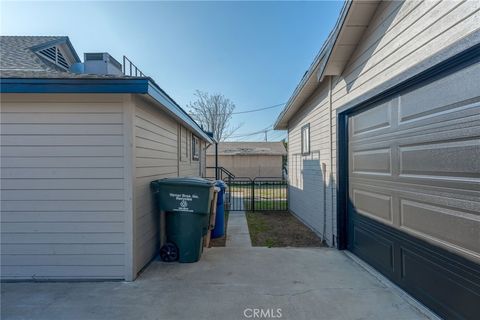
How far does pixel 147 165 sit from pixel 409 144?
3.40 metres

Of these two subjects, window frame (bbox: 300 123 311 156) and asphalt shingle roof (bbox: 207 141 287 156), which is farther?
asphalt shingle roof (bbox: 207 141 287 156)

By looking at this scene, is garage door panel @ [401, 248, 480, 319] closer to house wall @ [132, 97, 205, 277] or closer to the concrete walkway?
the concrete walkway

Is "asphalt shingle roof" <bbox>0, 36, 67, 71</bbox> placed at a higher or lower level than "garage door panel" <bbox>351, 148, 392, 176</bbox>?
higher

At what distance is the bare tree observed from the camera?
2830 centimetres

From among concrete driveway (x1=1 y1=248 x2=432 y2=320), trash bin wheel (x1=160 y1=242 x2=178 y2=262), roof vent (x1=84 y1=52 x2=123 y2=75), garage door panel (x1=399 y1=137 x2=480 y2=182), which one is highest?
roof vent (x1=84 y1=52 x2=123 y2=75)

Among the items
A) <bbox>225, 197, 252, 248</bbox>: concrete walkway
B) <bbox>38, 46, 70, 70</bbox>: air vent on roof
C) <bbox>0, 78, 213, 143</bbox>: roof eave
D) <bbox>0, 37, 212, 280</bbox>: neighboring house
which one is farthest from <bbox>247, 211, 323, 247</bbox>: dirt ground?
<bbox>38, 46, 70, 70</bbox>: air vent on roof

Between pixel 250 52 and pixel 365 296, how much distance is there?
14444mm

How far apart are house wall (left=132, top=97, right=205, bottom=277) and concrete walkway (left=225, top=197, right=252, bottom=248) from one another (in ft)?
4.83

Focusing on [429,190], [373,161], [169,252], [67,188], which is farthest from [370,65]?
[67,188]

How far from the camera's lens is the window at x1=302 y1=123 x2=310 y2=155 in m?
6.78

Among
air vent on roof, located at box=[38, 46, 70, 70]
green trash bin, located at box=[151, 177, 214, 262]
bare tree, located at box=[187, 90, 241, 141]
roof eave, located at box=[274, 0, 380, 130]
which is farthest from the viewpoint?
bare tree, located at box=[187, 90, 241, 141]

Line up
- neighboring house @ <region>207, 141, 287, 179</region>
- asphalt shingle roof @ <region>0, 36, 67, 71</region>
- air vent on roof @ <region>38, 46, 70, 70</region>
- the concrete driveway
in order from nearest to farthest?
the concrete driveway
asphalt shingle roof @ <region>0, 36, 67, 71</region>
air vent on roof @ <region>38, 46, 70, 70</region>
neighboring house @ <region>207, 141, 287, 179</region>

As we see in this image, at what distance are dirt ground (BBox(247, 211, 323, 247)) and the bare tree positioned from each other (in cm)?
2072

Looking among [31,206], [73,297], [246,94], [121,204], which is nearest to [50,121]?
[31,206]
